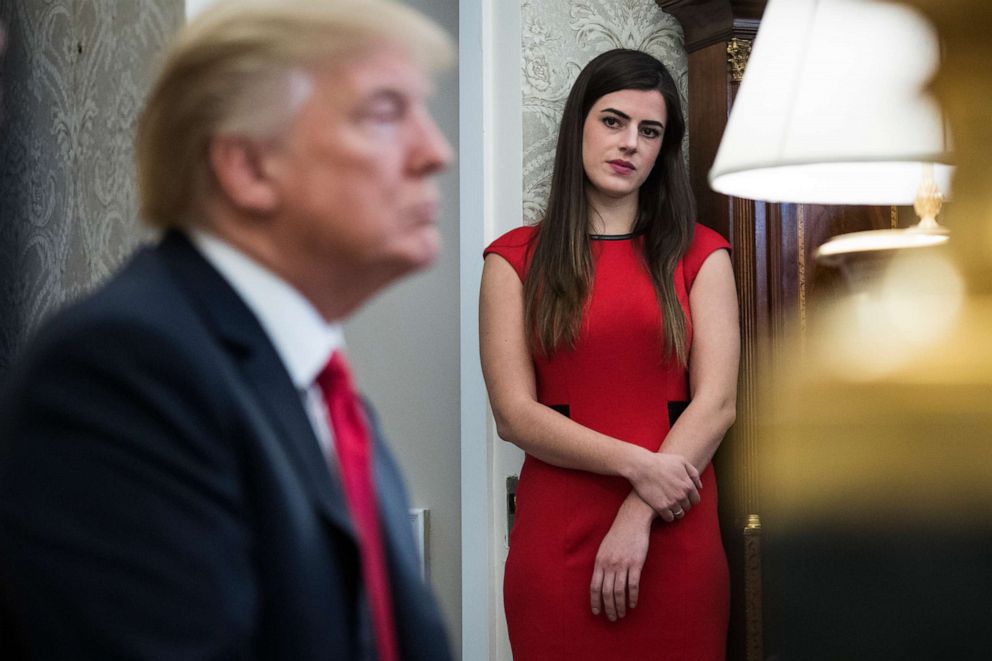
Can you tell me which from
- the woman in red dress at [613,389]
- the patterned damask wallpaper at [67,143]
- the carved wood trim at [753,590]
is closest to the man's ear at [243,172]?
the patterned damask wallpaper at [67,143]

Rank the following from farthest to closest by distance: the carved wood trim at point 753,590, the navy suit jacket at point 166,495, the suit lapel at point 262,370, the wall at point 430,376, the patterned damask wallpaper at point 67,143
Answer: the wall at point 430,376 → the carved wood trim at point 753,590 → the patterned damask wallpaper at point 67,143 → the suit lapel at point 262,370 → the navy suit jacket at point 166,495

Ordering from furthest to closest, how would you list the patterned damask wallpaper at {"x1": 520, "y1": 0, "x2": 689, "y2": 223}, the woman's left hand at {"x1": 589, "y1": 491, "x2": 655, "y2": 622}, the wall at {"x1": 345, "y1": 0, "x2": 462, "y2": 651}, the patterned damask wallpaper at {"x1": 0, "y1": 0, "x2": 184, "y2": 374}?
the wall at {"x1": 345, "y1": 0, "x2": 462, "y2": 651}, the patterned damask wallpaper at {"x1": 520, "y1": 0, "x2": 689, "y2": 223}, the woman's left hand at {"x1": 589, "y1": 491, "x2": 655, "y2": 622}, the patterned damask wallpaper at {"x1": 0, "y1": 0, "x2": 184, "y2": 374}

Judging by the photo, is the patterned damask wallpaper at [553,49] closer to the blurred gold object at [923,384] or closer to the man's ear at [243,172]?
the man's ear at [243,172]

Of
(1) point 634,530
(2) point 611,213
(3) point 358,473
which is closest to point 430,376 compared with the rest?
(2) point 611,213

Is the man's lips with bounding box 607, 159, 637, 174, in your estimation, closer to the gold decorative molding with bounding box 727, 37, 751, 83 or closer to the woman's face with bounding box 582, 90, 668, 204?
the woman's face with bounding box 582, 90, 668, 204

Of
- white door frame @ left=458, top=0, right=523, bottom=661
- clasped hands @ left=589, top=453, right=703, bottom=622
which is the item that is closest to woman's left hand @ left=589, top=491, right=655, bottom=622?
clasped hands @ left=589, top=453, right=703, bottom=622

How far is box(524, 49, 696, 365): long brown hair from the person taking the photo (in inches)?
95.9

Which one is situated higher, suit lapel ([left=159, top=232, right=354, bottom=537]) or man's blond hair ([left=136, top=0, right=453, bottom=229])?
man's blond hair ([left=136, top=0, right=453, bottom=229])

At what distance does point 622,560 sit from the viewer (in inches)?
90.5

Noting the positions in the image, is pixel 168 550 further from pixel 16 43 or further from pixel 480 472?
pixel 16 43

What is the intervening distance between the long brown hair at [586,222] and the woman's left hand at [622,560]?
1.09 feet

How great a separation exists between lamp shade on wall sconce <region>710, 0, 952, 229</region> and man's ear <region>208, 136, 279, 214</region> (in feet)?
1.21

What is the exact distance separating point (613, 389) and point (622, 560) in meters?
0.34

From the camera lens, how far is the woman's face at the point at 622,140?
2.55 m
